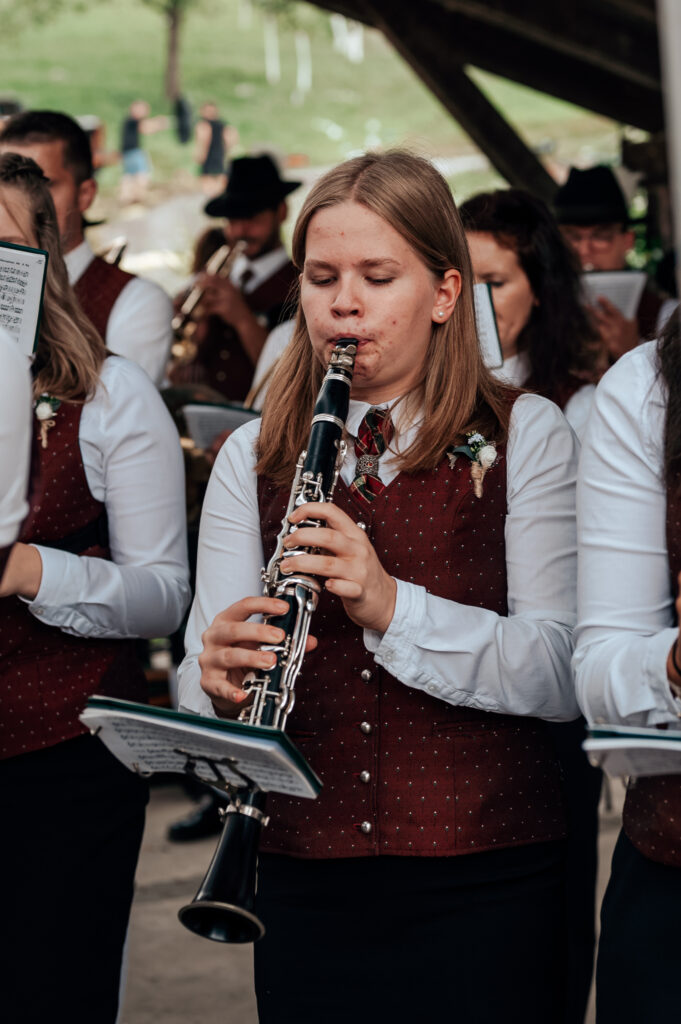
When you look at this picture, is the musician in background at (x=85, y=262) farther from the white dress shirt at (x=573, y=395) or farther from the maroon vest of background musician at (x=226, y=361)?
the maroon vest of background musician at (x=226, y=361)

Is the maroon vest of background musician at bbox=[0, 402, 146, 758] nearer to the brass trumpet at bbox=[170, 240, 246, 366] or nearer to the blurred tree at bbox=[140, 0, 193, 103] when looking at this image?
the brass trumpet at bbox=[170, 240, 246, 366]

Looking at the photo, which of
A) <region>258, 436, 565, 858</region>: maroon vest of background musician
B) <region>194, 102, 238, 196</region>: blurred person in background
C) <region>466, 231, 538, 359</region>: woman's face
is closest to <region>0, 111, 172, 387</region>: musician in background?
<region>466, 231, 538, 359</region>: woman's face

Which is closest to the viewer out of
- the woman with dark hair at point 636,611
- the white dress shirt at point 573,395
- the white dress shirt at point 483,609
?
the woman with dark hair at point 636,611

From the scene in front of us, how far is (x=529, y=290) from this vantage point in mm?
3268

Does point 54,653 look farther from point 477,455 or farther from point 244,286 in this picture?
point 244,286

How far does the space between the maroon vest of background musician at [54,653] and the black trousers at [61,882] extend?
5 cm

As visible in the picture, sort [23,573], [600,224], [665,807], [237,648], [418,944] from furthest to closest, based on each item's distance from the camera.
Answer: [600,224]
[23,573]
[418,944]
[237,648]
[665,807]

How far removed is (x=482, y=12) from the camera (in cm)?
664

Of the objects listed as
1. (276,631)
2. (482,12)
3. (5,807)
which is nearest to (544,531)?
(276,631)

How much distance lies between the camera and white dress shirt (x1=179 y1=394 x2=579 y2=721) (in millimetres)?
1801

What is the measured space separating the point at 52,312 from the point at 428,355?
0.84m

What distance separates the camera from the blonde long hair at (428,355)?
193 cm

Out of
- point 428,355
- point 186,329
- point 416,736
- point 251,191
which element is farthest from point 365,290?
point 251,191

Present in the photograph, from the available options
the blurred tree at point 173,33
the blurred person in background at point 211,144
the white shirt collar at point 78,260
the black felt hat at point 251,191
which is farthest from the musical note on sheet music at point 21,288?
the blurred tree at point 173,33
